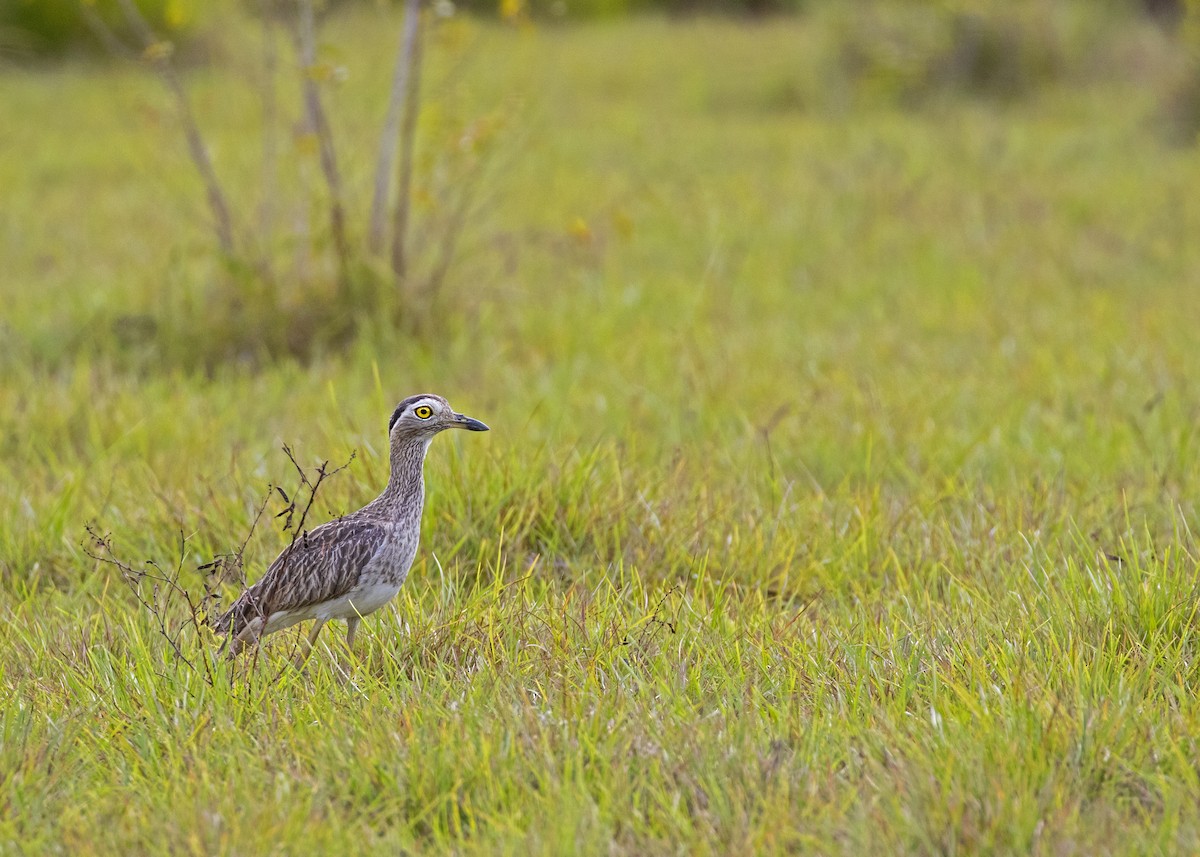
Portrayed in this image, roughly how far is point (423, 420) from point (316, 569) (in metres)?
0.47

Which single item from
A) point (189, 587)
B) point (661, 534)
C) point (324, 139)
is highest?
point (324, 139)

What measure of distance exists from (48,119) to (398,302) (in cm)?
795

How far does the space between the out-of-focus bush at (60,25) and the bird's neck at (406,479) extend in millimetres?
12360

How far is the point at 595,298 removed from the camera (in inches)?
319

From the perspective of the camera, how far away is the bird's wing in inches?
132

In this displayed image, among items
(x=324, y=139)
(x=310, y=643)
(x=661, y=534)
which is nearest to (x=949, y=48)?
(x=324, y=139)

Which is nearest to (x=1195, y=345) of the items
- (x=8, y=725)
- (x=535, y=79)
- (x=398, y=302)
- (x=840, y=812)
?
(x=398, y=302)

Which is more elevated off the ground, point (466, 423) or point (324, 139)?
point (324, 139)

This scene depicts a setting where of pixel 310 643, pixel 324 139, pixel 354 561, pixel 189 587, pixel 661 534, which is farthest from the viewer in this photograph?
pixel 324 139

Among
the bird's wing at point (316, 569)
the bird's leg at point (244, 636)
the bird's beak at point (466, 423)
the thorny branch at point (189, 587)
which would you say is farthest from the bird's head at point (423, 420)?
the bird's leg at point (244, 636)

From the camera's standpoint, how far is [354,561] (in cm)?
335

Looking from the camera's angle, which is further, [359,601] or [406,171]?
[406,171]

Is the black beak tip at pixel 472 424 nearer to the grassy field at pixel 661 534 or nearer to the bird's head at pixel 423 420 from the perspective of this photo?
the bird's head at pixel 423 420

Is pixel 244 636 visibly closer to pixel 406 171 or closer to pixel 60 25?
pixel 406 171
